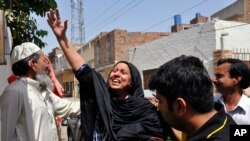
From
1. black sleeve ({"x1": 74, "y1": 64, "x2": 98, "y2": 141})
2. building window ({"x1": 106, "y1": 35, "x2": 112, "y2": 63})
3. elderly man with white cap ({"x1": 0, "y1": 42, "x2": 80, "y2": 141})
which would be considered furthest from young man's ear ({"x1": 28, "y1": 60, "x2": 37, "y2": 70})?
building window ({"x1": 106, "y1": 35, "x2": 112, "y2": 63})

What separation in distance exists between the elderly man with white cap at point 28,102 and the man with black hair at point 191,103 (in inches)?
62.3

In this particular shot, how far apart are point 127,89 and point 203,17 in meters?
21.6

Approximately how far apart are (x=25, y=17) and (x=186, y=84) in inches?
173

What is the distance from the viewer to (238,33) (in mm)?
12633

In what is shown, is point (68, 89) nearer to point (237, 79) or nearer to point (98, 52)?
point (98, 52)

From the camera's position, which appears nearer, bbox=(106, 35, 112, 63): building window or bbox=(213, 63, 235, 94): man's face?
bbox=(213, 63, 235, 94): man's face

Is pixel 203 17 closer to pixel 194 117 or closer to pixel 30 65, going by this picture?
pixel 30 65

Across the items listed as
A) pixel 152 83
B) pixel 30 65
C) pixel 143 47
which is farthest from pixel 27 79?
pixel 143 47

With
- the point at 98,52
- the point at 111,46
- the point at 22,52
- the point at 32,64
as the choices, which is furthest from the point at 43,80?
the point at 98,52

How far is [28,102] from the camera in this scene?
9.77ft

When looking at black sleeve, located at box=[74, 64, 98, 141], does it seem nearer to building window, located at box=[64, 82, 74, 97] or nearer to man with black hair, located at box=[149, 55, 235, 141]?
man with black hair, located at box=[149, 55, 235, 141]

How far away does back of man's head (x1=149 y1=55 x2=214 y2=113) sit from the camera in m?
1.51

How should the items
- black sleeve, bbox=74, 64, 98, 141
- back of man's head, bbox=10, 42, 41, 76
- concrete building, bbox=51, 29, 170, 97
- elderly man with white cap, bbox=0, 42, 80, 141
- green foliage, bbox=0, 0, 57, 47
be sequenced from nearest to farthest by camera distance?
black sleeve, bbox=74, 64, 98, 141, elderly man with white cap, bbox=0, 42, 80, 141, back of man's head, bbox=10, 42, 41, 76, green foliage, bbox=0, 0, 57, 47, concrete building, bbox=51, 29, 170, 97

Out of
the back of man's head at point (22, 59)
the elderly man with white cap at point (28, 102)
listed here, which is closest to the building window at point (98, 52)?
the elderly man with white cap at point (28, 102)
